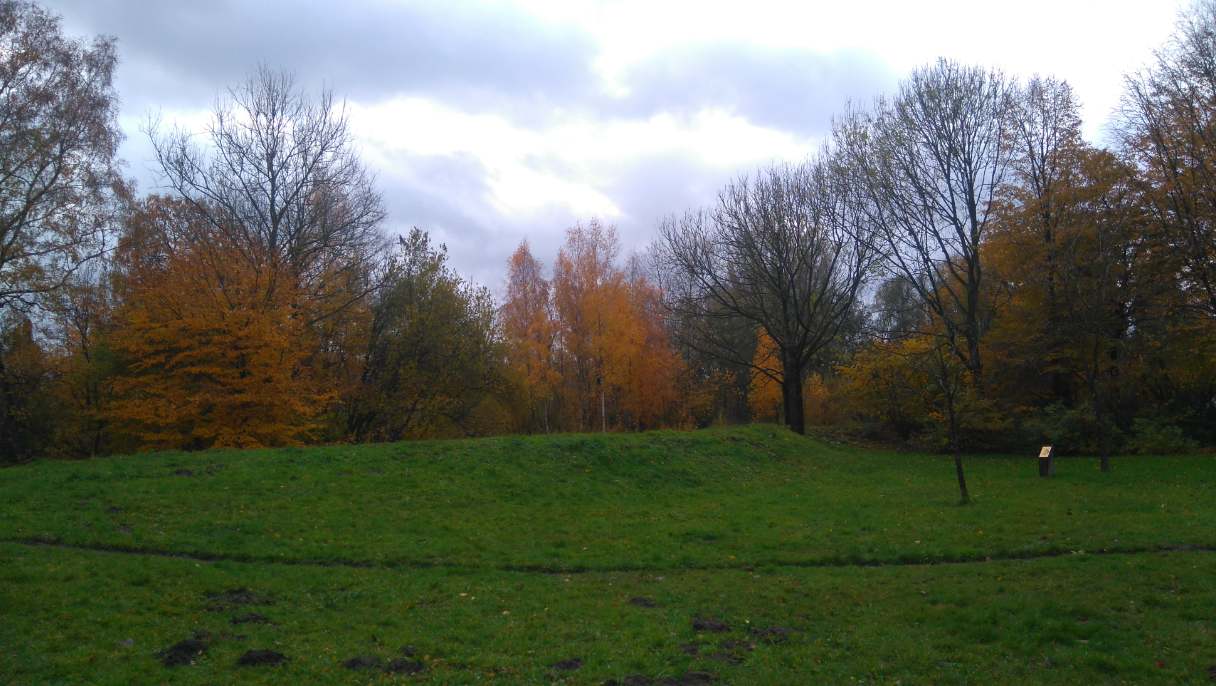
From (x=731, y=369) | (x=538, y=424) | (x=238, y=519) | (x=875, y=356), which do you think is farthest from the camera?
(x=731, y=369)

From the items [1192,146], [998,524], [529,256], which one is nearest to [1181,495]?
[998,524]

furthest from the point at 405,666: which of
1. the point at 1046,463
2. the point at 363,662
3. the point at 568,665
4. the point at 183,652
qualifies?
the point at 1046,463

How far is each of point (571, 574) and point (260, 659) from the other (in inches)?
202

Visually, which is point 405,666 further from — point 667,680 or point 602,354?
point 602,354

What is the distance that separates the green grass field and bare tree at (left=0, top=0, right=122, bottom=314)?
14278 millimetres

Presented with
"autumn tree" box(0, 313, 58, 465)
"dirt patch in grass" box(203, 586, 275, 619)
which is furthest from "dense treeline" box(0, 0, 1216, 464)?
"dirt patch in grass" box(203, 586, 275, 619)

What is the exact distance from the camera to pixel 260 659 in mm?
7543

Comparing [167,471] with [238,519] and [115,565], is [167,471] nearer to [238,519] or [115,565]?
[238,519]

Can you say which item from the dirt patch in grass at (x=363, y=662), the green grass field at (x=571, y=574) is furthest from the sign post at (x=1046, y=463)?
the dirt patch in grass at (x=363, y=662)

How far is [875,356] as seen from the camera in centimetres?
3225

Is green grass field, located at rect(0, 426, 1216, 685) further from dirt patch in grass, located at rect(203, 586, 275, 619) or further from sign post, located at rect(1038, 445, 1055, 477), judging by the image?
sign post, located at rect(1038, 445, 1055, 477)

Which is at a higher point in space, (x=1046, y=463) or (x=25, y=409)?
(x=25, y=409)

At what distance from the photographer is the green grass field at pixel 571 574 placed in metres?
7.58

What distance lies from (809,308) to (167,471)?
26535 mm
